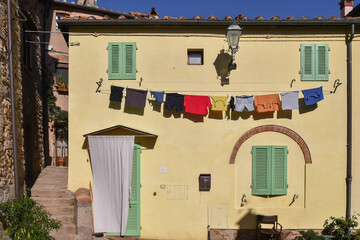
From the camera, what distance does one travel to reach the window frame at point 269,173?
7.24 meters

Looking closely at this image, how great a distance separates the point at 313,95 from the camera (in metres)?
7.04

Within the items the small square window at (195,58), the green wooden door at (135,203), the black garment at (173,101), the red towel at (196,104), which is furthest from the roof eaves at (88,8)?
the green wooden door at (135,203)

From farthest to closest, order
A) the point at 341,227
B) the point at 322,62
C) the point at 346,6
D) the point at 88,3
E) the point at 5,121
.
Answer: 1. the point at 88,3
2. the point at 346,6
3. the point at 322,62
4. the point at 341,227
5. the point at 5,121

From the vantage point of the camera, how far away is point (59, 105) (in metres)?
12.7

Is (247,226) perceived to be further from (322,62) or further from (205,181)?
(322,62)

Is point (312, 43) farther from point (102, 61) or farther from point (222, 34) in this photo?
point (102, 61)

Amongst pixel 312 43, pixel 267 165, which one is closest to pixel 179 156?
pixel 267 165

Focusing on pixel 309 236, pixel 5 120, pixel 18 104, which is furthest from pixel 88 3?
pixel 309 236

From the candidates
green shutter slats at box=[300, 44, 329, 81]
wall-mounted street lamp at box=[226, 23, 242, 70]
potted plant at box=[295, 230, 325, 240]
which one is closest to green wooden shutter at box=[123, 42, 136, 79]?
wall-mounted street lamp at box=[226, 23, 242, 70]

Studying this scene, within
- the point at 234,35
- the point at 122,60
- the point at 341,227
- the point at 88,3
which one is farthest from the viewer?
the point at 88,3

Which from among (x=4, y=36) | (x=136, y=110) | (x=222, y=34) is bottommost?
(x=136, y=110)

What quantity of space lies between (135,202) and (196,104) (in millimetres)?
3368

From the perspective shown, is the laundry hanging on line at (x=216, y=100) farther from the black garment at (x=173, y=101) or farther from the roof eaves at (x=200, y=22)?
the roof eaves at (x=200, y=22)

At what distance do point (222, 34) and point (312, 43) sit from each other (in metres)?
2.67
